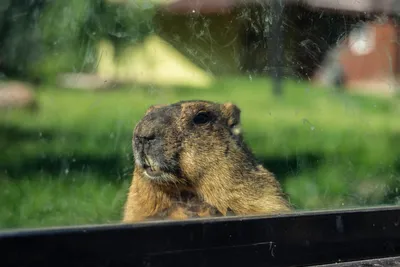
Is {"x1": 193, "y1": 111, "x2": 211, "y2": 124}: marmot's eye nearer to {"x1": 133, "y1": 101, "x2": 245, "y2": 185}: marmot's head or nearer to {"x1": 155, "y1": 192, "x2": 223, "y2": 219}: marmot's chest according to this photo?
{"x1": 133, "y1": 101, "x2": 245, "y2": 185}: marmot's head

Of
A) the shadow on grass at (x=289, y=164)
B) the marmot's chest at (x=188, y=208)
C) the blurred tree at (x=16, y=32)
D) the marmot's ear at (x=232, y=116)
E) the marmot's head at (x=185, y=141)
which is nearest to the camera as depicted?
the blurred tree at (x=16, y=32)

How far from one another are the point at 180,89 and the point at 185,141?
0.27 metres

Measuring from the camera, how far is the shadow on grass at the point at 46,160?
90.9 inches

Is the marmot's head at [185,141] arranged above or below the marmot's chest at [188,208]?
above

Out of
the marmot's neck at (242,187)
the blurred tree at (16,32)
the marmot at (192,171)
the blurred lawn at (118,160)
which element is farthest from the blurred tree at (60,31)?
the marmot's neck at (242,187)

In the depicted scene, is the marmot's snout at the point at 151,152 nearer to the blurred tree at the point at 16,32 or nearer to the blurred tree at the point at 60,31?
the blurred tree at the point at 60,31

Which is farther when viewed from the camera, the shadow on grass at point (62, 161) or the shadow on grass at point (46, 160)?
the shadow on grass at point (46, 160)

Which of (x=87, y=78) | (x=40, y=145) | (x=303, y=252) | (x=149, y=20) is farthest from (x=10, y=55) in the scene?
(x=303, y=252)

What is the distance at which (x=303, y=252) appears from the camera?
146 centimetres

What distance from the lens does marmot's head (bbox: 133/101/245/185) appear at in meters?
2.14

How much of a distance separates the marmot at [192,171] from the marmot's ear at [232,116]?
10 centimetres

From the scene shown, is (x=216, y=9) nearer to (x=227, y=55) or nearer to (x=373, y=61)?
(x=227, y=55)

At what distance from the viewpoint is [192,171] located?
2166mm

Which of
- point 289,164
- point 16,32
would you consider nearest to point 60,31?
point 16,32
